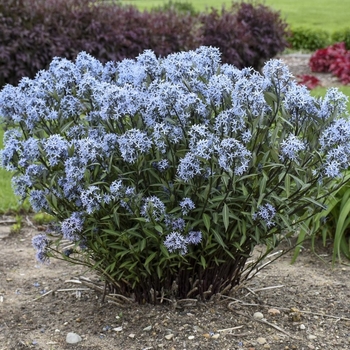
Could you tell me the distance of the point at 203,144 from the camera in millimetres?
2543

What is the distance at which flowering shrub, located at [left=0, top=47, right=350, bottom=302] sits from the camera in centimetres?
270

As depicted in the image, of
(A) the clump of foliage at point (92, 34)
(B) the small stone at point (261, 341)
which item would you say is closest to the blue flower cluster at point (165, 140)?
(B) the small stone at point (261, 341)

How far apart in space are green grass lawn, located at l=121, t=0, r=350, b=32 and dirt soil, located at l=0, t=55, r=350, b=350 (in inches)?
673

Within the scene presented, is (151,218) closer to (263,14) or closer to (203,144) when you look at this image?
(203,144)

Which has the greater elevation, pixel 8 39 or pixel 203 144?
pixel 8 39

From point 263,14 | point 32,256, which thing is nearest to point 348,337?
point 32,256

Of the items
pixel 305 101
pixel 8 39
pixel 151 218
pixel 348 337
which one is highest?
pixel 8 39

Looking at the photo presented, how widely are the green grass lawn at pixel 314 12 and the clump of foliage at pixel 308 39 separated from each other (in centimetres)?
307

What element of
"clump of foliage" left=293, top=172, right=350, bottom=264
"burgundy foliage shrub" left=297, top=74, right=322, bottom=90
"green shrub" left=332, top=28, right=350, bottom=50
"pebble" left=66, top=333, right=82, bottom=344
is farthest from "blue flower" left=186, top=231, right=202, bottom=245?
"green shrub" left=332, top=28, right=350, bottom=50

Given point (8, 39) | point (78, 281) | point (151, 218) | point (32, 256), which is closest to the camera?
point (151, 218)

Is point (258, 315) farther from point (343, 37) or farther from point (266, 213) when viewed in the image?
point (343, 37)

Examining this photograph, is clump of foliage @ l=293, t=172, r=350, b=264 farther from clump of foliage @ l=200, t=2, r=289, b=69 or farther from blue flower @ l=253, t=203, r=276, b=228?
clump of foliage @ l=200, t=2, r=289, b=69

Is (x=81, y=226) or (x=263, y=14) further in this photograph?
(x=263, y=14)

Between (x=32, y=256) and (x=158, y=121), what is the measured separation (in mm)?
1906
